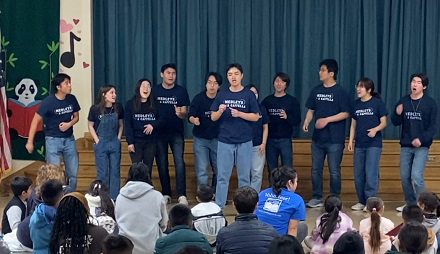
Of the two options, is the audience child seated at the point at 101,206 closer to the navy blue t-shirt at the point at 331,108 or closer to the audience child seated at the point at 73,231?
the audience child seated at the point at 73,231

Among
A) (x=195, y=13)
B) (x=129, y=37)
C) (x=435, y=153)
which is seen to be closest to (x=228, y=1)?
(x=195, y=13)

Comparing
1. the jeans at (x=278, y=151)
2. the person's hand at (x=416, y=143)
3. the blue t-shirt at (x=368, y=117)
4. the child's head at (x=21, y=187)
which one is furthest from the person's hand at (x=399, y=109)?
the child's head at (x=21, y=187)

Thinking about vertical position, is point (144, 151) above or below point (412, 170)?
above

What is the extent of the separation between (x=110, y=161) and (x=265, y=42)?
7.91 ft

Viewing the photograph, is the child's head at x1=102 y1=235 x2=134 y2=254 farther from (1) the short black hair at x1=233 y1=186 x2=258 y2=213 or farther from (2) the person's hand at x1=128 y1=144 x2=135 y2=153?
(2) the person's hand at x1=128 y1=144 x2=135 y2=153

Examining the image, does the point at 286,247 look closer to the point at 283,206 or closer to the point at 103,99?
the point at 283,206

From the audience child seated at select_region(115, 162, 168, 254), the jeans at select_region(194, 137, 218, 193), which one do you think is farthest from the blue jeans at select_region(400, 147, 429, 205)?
the audience child seated at select_region(115, 162, 168, 254)

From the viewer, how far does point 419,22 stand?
882 cm

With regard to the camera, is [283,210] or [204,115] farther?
[204,115]

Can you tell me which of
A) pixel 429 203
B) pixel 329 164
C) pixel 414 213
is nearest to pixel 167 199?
pixel 329 164

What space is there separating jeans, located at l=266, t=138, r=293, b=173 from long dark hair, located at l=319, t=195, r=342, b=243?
2463 millimetres

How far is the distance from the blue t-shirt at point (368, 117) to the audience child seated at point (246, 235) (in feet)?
10.3

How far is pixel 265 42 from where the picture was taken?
8992 mm

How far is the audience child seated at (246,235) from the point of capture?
4.61 m
